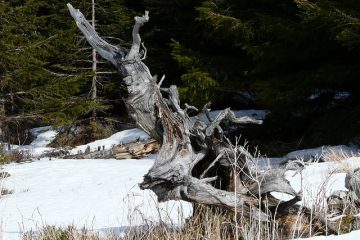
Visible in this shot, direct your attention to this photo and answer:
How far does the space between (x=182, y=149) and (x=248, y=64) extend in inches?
398

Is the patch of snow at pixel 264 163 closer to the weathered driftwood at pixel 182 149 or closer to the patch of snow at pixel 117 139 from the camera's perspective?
the weathered driftwood at pixel 182 149

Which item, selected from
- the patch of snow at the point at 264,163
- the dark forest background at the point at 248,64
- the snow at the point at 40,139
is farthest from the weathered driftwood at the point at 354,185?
the snow at the point at 40,139

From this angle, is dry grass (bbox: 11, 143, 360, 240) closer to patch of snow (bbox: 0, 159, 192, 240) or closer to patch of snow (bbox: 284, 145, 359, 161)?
patch of snow (bbox: 0, 159, 192, 240)

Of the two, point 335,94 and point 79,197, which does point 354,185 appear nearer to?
point 79,197

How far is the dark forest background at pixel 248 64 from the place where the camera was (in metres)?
11.1

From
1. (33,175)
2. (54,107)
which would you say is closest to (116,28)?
(54,107)

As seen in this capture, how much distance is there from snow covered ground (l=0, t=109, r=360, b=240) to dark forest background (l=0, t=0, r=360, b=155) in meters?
2.67

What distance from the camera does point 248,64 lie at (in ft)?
45.8

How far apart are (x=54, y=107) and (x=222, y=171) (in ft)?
34.6

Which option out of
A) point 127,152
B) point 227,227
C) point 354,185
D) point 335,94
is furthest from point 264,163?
point 335,94

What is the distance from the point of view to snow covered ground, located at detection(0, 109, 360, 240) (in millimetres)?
4988

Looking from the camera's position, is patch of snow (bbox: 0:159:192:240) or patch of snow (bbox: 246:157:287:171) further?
patch of snow (bbox: 0:159:192:240)

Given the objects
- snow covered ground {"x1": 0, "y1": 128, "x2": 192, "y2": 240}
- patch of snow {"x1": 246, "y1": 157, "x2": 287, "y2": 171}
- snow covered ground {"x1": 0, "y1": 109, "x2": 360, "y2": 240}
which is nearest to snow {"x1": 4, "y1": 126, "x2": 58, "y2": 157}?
snow covered ground {"x1": 0, "y1": 109, "x2": 360, "y2": 240}

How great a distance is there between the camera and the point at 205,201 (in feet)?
12.9
